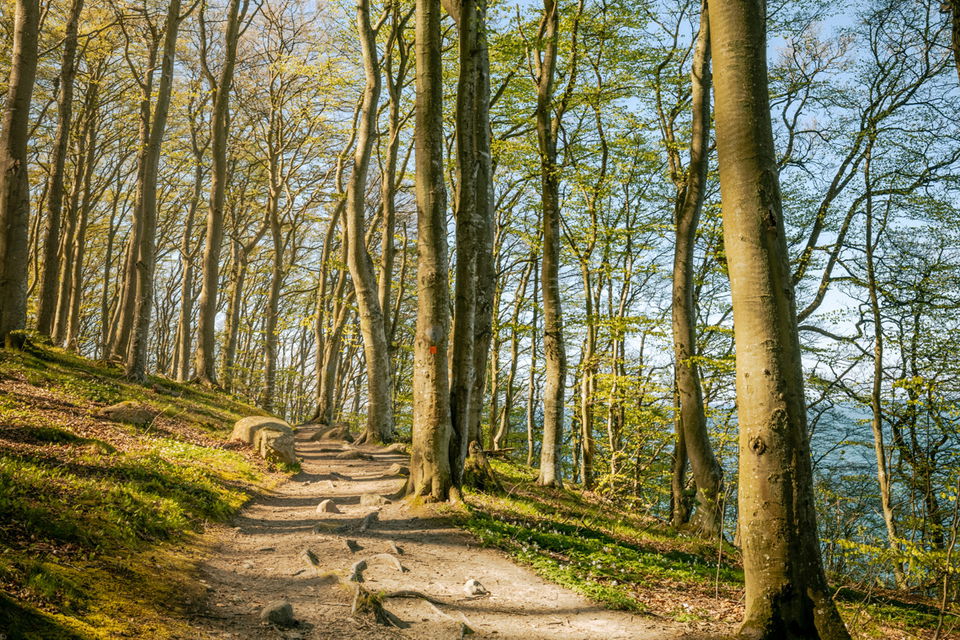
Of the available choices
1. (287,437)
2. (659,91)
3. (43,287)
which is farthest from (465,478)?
(43,287)

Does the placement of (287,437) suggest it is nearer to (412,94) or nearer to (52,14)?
(412,94)

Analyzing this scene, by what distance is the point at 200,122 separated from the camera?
75.3 feet

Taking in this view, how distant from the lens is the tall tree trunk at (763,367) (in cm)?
377

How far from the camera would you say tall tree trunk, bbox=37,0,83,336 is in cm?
1343

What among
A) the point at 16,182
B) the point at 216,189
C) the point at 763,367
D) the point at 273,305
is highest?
the point at 216,189

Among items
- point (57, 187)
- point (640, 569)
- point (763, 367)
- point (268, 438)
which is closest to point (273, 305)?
point (57, 187)

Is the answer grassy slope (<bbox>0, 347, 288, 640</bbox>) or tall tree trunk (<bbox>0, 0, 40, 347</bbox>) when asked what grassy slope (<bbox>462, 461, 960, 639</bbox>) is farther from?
tall tree trunk (<bbox>0, 0, 40, 347</bbox>)

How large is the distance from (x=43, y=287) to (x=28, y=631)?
14639 mm

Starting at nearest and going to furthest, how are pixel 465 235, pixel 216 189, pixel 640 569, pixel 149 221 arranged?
pixel 640 569 → pixel 465 235 → pixel 149 221 → pixel 216 189

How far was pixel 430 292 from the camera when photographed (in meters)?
7.73

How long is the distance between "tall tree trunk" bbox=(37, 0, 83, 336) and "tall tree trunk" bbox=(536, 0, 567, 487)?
1121 centimetres

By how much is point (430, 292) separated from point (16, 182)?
28.4ft

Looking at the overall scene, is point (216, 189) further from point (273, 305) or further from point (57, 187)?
point (273, 305)

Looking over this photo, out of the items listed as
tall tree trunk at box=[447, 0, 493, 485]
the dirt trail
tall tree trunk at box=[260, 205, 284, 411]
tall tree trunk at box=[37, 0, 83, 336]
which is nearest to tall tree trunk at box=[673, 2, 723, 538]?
tall tree trunk at box=[447, 0, 493, 485]
